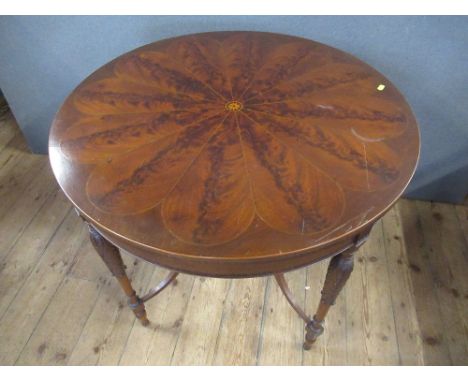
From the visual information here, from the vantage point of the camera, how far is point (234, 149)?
0.64 m

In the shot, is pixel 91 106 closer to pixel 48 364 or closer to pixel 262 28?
pixel 262 28

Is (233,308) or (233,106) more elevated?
(233,106)

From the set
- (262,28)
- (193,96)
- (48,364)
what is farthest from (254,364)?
(262,28)

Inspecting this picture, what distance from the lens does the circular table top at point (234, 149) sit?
54 cm

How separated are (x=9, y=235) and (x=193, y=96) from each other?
2.99 ft

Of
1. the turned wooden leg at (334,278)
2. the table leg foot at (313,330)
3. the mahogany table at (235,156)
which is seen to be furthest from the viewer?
the table leg foot at (313,330)

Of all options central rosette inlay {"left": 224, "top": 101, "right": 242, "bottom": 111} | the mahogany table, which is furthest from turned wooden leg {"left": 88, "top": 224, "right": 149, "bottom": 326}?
central rosette inlay {"left": 224, "top": 101, "right": 242, "bottom": 111}

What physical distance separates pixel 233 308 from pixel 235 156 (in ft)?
1.98

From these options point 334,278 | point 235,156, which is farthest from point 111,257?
point 334,278

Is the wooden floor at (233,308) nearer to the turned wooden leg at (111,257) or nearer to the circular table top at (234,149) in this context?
the turned wooden leg at (111,257)

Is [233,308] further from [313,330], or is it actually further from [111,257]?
[111,257]

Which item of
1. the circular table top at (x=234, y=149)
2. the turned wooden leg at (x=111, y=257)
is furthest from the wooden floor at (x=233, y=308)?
the circular table top at (x=234, y=149)

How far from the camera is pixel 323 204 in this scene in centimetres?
56

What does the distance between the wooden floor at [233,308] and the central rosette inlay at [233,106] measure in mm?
603
